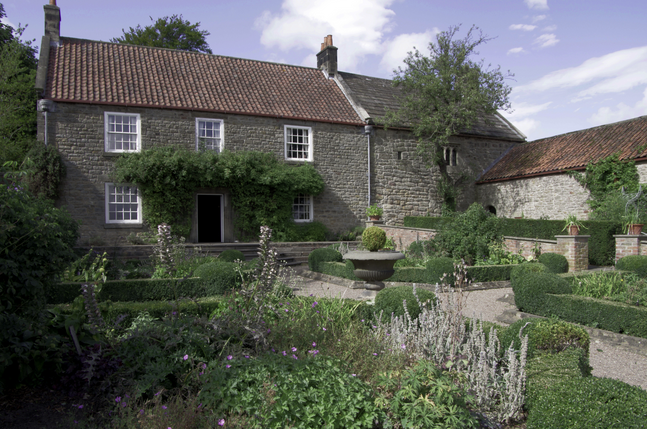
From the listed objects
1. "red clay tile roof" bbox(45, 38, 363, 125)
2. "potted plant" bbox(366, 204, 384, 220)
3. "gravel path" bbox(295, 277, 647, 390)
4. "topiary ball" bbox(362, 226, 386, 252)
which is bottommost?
"gravel path" bbox(295, 277, 647, 390)

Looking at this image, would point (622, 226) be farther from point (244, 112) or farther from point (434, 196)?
point (244, 112)

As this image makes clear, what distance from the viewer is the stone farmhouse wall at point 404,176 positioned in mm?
18906

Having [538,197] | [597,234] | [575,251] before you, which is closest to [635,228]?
[597,234]

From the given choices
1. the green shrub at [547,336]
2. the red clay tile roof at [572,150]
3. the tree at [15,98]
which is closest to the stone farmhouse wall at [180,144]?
the tree at [15,98]

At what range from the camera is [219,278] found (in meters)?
8.46

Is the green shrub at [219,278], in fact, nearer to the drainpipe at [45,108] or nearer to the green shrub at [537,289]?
the green shrub at [537,289]

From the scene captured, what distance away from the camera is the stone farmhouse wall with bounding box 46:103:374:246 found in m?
14.5

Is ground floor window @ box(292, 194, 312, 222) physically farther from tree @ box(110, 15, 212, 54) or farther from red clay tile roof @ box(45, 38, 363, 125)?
tree @ box(110, 15, 212, 54)

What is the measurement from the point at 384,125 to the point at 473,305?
11.6 metres

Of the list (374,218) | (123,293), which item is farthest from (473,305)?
(374,218)

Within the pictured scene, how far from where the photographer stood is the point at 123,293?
8.41 m

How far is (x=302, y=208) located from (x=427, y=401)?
1481cm

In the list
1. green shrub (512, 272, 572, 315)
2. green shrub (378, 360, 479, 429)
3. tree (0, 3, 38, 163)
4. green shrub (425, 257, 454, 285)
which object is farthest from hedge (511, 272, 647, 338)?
tree (0, 3, 38, 163)

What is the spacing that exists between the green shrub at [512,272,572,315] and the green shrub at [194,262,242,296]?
16.9 feet
